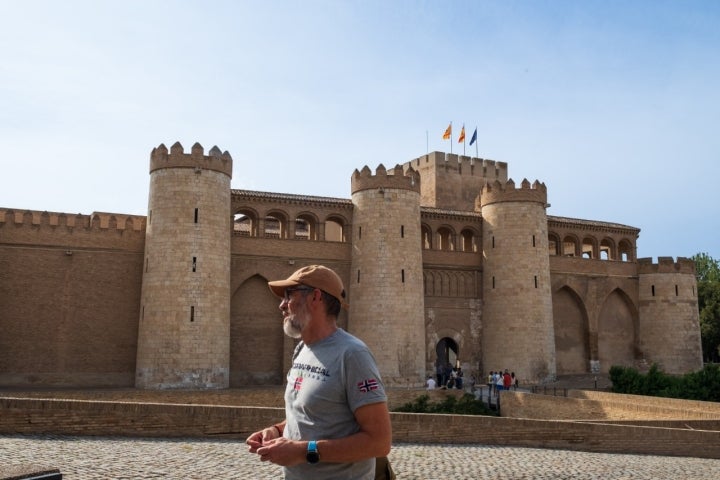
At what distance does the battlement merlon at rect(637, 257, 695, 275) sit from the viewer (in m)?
34.8

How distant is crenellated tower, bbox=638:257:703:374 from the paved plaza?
71.6 ft

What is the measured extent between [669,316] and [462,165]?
42.5ft

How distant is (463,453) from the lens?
1291 cm

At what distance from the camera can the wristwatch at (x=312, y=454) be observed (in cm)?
338

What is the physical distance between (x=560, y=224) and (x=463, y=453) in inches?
882

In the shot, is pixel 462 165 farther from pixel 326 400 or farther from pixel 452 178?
pixel 326 400

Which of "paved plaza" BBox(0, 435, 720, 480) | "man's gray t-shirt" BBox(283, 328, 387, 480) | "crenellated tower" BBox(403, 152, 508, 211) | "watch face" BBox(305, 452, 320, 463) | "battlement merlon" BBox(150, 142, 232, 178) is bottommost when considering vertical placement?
"paved plaza" BBox(0, 435, 720, 480)

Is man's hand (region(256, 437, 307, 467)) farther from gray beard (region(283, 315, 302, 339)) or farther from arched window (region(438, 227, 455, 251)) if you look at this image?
arched window (region(438, 227, 455, 251))

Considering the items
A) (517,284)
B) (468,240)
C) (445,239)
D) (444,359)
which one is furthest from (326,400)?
(444,359)

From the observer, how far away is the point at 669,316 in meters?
34.3

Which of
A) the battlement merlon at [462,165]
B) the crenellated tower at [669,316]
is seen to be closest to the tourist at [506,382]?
the crenellated tower at [669,316]

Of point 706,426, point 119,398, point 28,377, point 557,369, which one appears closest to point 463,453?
point 706,426

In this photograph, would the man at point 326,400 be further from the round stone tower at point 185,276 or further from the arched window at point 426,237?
the arched window at point 426,237

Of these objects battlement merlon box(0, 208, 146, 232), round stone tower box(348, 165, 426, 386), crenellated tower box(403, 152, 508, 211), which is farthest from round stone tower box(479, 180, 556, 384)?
battlement merlon box(0, 208, 146, 232)
